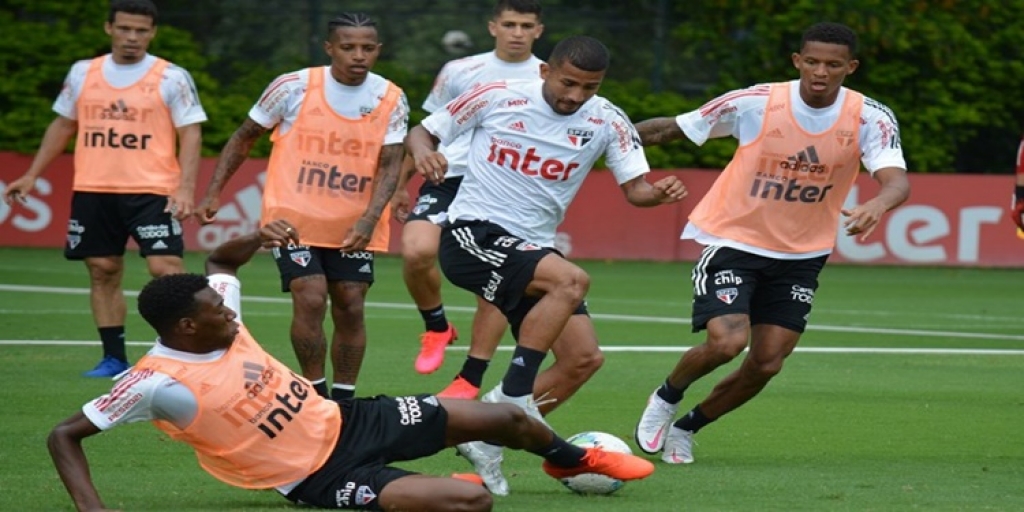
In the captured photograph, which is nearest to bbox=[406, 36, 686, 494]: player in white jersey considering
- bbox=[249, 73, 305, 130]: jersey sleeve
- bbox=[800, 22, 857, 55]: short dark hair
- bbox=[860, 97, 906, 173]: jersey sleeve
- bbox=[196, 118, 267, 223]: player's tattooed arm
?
bbox=[800, 22, 857, 55]: short dark hair

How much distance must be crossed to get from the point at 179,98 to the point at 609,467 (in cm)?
566

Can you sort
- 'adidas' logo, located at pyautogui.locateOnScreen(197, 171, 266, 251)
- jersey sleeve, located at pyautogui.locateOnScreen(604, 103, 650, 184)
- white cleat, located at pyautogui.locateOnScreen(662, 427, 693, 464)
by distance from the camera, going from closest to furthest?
1. jersey sleeve, located at pyautogui.locateOnScreen(604, 103, 650, 184)
2. white cleat, located at pyautogui.locateOnScreen(662, 427, 693, 464)
3. 'adidas' logo, located at pyautogui.locateOnScreen(197, 171, 266, 251)

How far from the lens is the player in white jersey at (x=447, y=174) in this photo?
1189 centimetres

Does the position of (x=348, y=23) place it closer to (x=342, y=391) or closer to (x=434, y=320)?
(x=342, y=391)

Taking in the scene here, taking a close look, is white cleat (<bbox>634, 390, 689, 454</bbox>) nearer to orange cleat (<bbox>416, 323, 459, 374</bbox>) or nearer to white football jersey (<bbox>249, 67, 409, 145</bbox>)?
white football jersey (<bbox>249, 67, 409, 145</bbox>)

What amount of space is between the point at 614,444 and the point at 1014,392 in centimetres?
507

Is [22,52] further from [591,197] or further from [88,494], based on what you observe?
[88,494]

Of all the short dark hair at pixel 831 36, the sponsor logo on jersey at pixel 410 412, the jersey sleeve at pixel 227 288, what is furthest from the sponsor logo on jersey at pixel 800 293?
the jersey sleeve at pixel 227 288

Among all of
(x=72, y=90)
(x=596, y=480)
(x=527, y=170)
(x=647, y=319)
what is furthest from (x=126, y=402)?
(x=647, y=319)

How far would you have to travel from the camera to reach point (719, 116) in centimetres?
951

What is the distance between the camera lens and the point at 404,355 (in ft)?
44.8

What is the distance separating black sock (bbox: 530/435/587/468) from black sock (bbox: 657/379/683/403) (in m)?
1.70

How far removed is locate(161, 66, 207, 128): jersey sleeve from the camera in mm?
12266

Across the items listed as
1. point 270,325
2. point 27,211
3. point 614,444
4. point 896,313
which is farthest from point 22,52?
point 614,444
